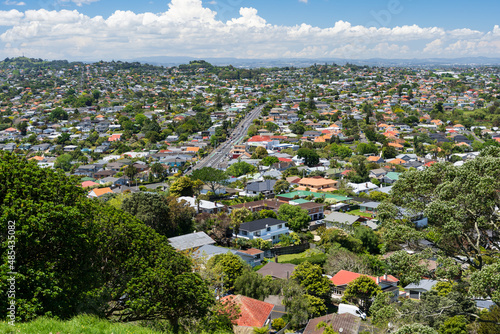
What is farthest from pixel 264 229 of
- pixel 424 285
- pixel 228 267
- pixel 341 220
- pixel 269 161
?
pixel 269 161

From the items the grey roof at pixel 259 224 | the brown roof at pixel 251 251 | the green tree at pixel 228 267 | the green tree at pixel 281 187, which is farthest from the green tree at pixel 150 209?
the green tree at pixel 281 187

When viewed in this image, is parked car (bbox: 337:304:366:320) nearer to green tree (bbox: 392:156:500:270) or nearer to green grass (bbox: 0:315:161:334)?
green tree (bbox: 392:156:500:270)

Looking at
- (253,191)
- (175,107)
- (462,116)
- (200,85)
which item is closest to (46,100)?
(175,107)

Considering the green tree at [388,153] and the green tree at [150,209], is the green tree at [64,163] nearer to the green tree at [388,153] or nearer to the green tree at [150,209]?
the green tree at [150,209]

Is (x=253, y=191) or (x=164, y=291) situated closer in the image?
(x=164, y=291)

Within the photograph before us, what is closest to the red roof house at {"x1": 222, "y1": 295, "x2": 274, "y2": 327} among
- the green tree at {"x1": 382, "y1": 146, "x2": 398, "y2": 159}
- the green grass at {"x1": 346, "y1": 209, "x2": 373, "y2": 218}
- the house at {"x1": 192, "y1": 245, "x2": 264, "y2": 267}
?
the house at {"x1": 192, "y1": 245, "x2": 264, "y2": 267}

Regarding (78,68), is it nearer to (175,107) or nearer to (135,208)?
(175,107)
